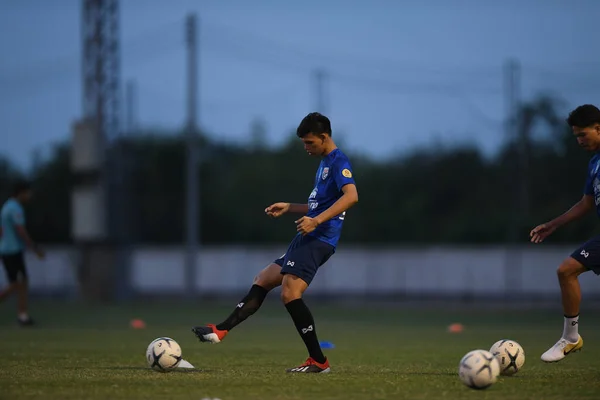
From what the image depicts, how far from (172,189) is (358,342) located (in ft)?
110

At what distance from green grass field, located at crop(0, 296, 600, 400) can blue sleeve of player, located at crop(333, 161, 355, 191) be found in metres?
1.81

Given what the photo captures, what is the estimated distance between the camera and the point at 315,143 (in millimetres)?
10172

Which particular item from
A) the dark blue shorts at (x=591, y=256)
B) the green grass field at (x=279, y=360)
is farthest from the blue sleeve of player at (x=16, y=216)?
the dark blue shorts at (x=591, y=256)

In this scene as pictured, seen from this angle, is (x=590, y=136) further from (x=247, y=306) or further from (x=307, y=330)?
(x=247, y=306)

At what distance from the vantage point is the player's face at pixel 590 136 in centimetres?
1004

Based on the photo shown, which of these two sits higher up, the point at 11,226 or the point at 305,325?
the point at 11,226

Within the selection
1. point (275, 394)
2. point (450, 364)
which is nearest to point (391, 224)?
point (450, 364)

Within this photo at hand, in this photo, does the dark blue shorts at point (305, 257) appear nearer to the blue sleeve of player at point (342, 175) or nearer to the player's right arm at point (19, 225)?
the blue sleeve of player at point (342, 175)

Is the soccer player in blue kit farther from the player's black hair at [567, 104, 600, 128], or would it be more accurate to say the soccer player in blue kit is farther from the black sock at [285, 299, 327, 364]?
the player's black hair at [567, 104, 600, 128]

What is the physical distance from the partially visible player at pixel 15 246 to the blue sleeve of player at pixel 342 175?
411 inches

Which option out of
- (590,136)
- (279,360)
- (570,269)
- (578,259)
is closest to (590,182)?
(590,136)

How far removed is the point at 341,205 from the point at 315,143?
802 mm

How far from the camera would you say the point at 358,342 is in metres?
15.5

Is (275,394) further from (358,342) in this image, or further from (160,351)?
(358,342)
